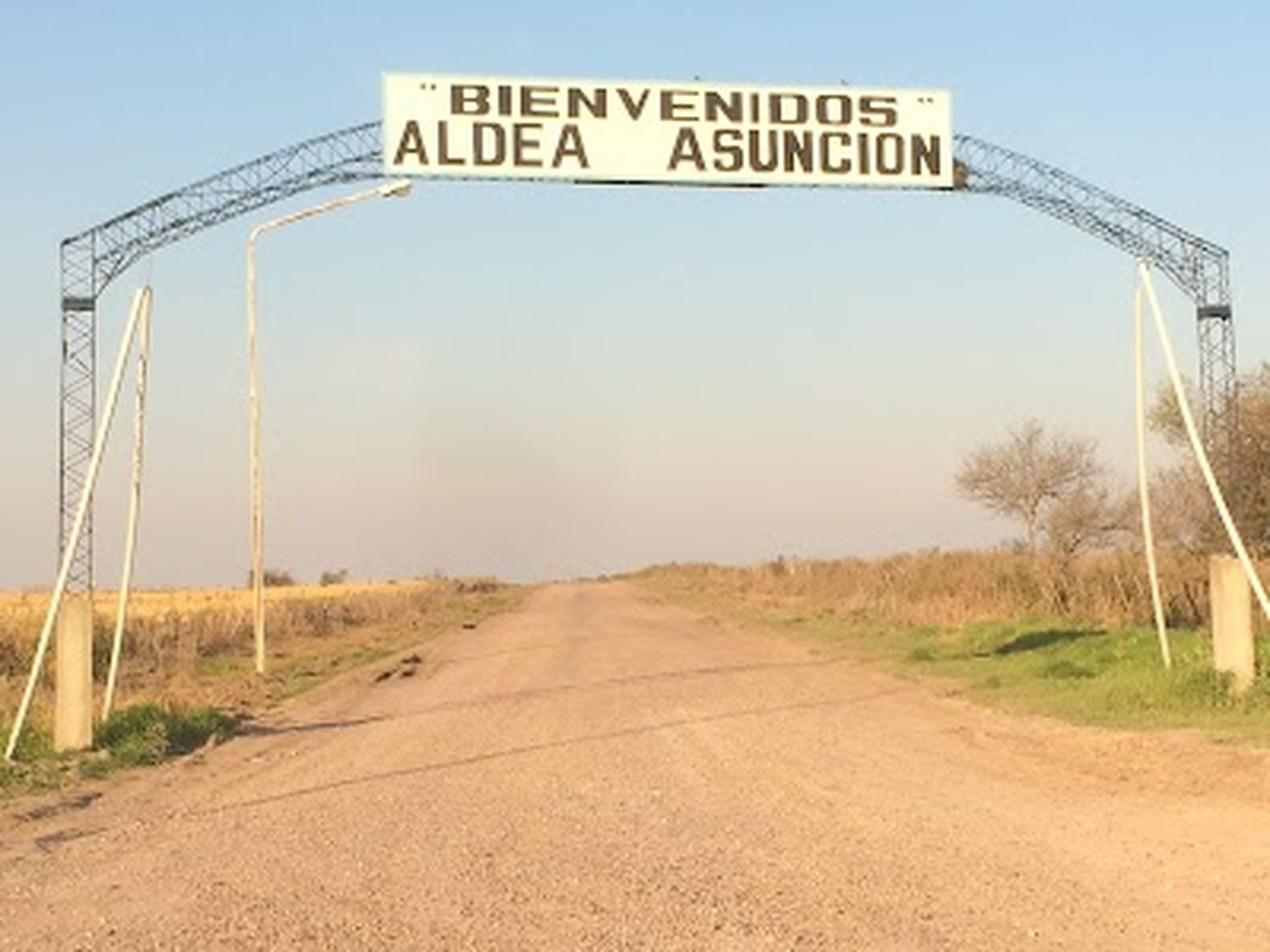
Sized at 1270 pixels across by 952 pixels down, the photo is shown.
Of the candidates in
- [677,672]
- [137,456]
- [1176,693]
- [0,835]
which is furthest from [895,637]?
[0,835]

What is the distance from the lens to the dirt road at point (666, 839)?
287 inches

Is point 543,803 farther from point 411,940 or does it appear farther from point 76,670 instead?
point 76,670

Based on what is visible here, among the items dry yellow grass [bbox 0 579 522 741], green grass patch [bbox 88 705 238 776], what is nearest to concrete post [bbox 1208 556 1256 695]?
green grass patch [bbox 88 705 238 776]

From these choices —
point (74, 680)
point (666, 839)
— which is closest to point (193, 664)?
point (74, 680)

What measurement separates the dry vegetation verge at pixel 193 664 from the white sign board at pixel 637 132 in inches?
278

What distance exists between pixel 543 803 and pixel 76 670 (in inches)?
239

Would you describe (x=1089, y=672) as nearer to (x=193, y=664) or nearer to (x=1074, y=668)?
(x=1074, y=668)

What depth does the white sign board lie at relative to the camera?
61.8 ft

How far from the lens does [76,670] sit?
15203 millimetres

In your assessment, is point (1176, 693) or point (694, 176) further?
point (694, 176)

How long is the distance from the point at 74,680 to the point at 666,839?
7.76 m

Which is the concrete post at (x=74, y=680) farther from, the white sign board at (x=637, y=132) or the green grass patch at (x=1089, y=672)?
the green grass patch at (x=1089, y=672)

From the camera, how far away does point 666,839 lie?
9.69 meters

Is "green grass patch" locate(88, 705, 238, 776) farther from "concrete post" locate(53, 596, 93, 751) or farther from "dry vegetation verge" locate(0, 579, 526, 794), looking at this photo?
"concrete post" locate(53, 596, 93, 751)
